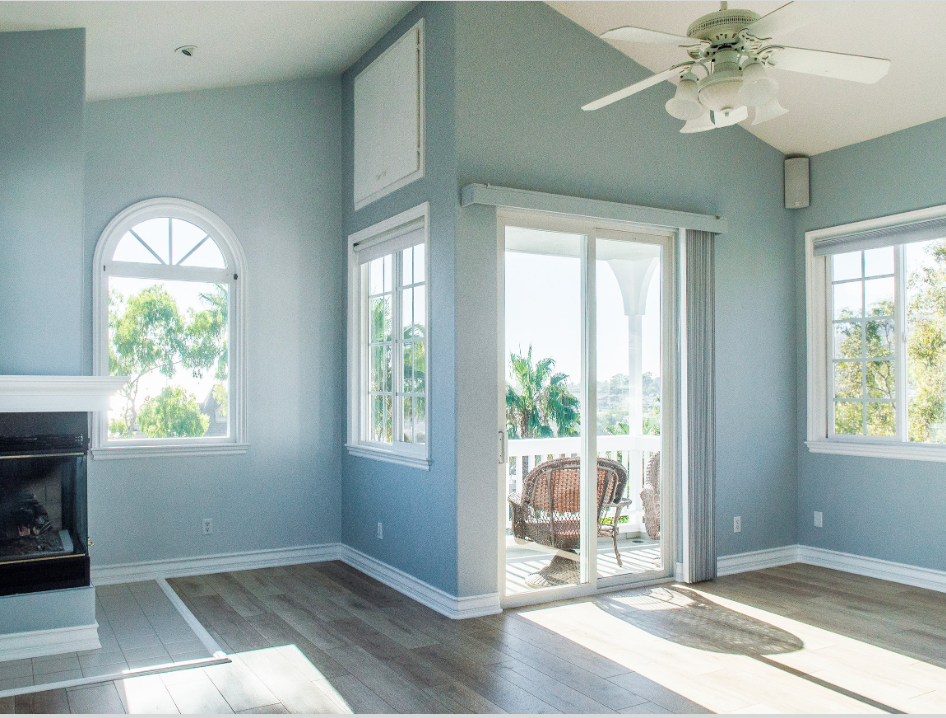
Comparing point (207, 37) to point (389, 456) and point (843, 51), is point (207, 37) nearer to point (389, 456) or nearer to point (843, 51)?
point (389, 456)

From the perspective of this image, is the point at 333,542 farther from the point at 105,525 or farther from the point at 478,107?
the point at 478,107

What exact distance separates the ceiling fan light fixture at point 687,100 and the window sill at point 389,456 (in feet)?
7.60

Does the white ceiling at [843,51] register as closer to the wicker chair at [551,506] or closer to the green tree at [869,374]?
the green tree at [869,374]

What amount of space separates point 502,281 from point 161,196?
7.62ft

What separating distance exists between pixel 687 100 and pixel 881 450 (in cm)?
316

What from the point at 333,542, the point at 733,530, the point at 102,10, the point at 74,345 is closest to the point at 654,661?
the point at 733,530

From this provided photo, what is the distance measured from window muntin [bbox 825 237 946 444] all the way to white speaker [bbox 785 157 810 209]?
1.45ft

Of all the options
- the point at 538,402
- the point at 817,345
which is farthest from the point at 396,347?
the point at 817,345

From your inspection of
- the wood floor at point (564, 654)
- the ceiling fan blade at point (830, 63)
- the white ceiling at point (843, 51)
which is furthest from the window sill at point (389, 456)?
the ceiling fan blade at point (830, 63)

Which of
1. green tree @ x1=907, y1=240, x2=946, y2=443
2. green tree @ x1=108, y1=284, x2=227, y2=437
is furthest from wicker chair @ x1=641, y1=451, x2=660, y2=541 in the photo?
green tree @ x1=108, y1=284, x2=227, y2=437

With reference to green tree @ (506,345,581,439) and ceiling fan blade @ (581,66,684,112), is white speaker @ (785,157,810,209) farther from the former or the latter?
ceiling fan blade @ (581,66,684,112)

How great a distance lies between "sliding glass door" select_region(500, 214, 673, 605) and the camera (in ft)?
14.9

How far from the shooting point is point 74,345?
390cm

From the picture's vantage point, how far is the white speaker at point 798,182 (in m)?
5.47
